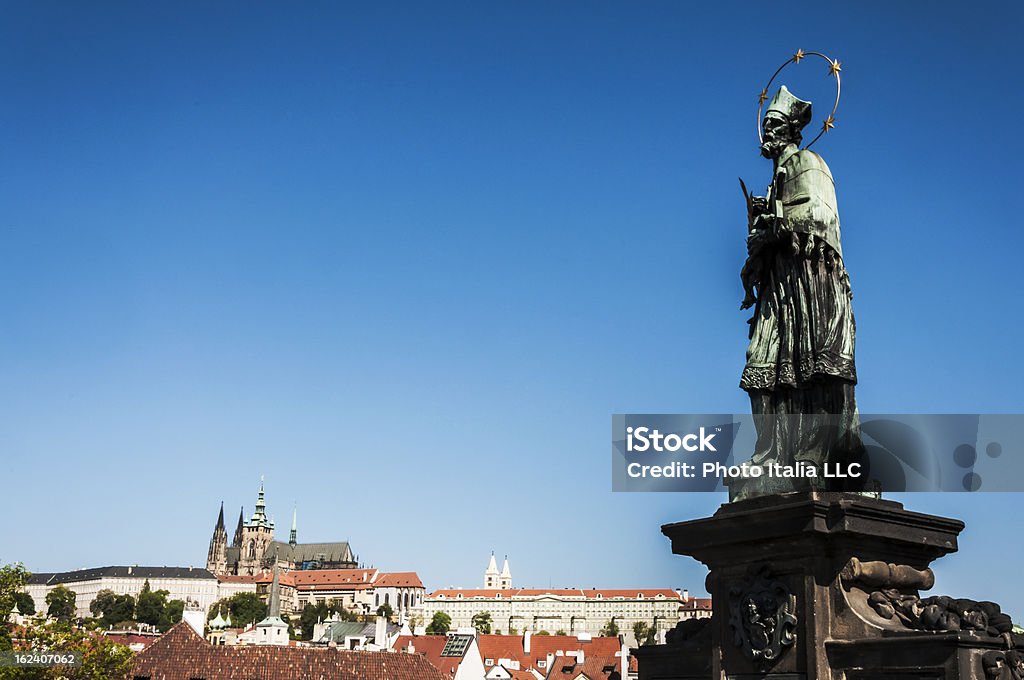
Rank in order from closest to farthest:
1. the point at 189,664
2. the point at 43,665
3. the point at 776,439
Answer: the point at 776,439
the point at 43,665
the point at 189,664

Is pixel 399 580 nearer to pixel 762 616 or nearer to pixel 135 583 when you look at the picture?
pixel 135 583

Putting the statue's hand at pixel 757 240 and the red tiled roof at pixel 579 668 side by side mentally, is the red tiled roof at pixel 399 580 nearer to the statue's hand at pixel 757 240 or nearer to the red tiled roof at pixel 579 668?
the red tiled roof at pixel 579 668

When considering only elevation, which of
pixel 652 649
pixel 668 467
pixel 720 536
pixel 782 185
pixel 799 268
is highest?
pixel 782 185

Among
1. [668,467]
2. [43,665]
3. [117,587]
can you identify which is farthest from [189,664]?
[117,587]

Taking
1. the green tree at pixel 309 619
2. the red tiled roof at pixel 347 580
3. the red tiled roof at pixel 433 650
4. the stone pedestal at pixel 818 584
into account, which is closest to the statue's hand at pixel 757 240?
the stone pedestal at pixel 818 584

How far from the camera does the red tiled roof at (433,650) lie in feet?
206

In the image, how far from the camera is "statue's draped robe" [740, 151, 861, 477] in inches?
289

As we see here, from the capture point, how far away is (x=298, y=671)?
41.2 metres

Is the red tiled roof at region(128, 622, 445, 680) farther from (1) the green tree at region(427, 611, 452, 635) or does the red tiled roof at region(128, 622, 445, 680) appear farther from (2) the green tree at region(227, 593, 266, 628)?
(2) the green tree at region(227, 593, 266, 628)

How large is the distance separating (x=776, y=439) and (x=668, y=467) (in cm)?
141

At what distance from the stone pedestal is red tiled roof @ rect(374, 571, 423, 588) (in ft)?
600

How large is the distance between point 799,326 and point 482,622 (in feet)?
564

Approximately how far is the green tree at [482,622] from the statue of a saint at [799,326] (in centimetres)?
16599

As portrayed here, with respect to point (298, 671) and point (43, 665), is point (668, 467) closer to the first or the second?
point (43, 665)
